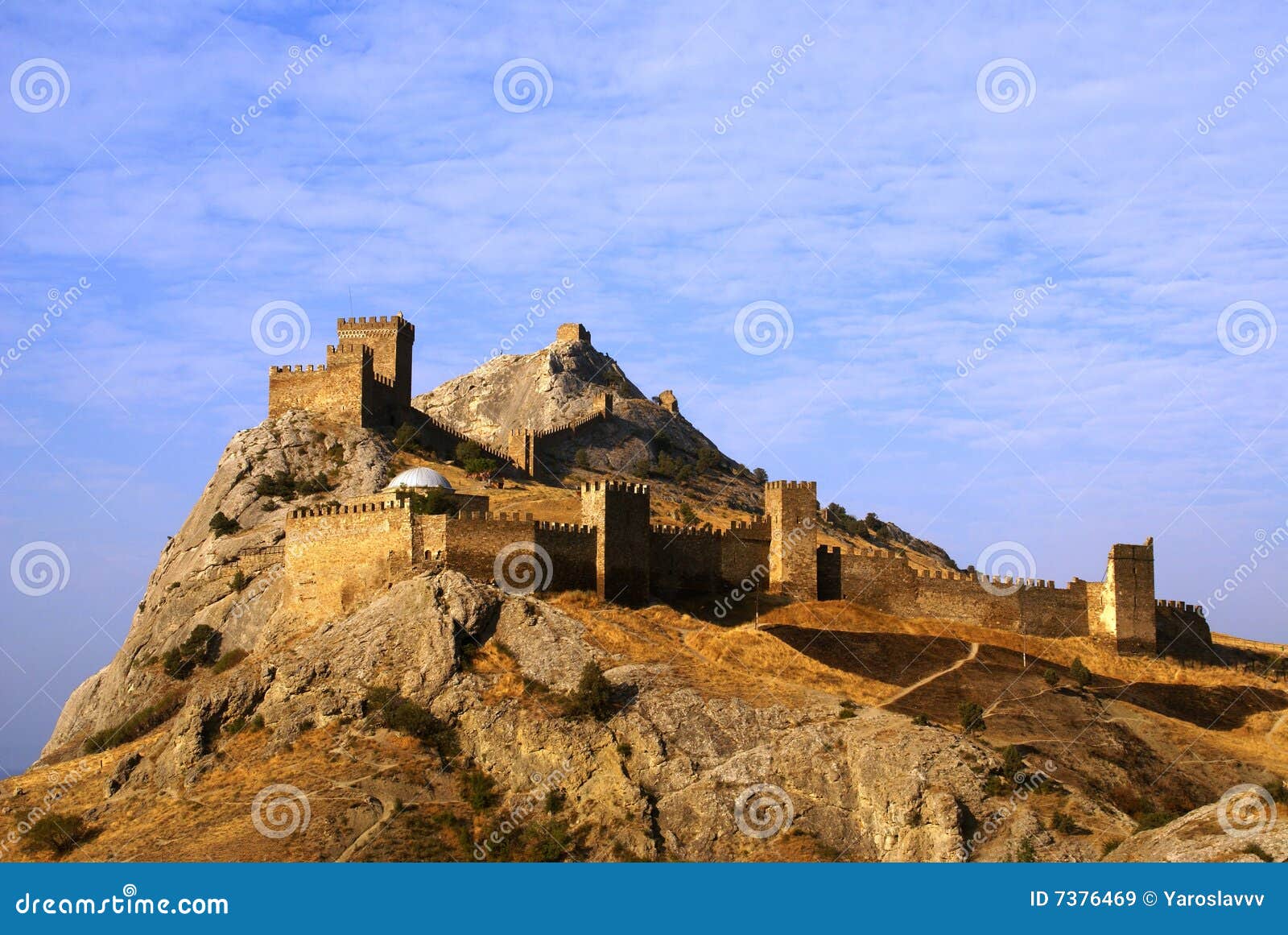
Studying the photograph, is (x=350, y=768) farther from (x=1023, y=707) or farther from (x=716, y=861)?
(x=1023, y=707)

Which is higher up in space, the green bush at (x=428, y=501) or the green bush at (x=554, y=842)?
the green bush at (x=428, y=501)

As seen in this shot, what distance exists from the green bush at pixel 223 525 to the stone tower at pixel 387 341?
16376mm

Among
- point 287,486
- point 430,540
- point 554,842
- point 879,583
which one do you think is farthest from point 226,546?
point 554,842

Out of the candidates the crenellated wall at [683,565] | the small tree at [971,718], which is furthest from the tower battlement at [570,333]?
the small tree at [971,718]

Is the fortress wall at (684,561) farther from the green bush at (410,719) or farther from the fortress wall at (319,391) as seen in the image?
the fortress wall at (319,391)

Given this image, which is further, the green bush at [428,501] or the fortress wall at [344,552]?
the green bush at [428,501]

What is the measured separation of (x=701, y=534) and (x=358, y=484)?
804 inches

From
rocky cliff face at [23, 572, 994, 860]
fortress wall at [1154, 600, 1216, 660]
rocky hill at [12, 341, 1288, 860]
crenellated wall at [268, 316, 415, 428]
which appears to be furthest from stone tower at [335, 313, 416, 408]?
fortress wall at [1154, 600, 1216, 660]

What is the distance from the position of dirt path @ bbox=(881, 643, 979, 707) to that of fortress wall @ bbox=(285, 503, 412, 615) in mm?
19197

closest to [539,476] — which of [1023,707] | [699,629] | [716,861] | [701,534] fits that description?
[701,534]

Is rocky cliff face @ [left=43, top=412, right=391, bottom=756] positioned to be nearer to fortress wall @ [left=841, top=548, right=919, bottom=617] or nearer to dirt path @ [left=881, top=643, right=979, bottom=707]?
fortress wall @ [left=841, top=548, right=919, bottom=617]

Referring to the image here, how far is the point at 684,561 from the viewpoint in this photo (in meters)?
68.4

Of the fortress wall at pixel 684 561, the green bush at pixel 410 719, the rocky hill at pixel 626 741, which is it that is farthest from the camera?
the fortress wall at pixel 684 561

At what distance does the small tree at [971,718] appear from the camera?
5541 cm
